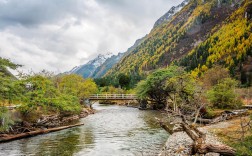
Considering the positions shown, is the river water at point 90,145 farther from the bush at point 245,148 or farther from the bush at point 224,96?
the bush at point 224,96

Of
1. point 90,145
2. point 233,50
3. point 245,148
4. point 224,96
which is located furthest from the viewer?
point 233,50

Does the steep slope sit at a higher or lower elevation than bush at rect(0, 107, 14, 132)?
higher

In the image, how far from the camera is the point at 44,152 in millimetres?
19141

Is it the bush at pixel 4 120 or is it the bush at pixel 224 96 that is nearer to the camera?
the bush at pixel 4 120

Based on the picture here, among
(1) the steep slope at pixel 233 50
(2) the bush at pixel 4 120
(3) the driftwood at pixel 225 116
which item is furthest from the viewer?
(1) the steep slope at pixel 233 50

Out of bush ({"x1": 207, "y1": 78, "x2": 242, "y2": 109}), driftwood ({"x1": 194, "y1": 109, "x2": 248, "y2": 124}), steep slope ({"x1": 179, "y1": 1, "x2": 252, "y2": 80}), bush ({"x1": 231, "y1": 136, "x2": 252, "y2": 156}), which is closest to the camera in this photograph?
bush ({"x1": 231, "y1": 136, "x2": 252, "y2": 156})

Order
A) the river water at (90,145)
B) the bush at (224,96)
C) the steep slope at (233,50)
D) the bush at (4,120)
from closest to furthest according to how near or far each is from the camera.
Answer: the river water at (90,145)
the bush at (4,120)
the bush at (224,96)
the steep slope at (233,50)

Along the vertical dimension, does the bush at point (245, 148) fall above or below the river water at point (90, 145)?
above

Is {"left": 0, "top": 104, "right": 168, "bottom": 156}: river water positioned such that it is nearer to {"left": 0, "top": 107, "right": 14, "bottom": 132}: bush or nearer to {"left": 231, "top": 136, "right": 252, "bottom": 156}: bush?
{"left": 0, "top": 107, "right": 14, "bottom": 132}: bush

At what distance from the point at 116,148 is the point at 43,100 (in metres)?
17.4

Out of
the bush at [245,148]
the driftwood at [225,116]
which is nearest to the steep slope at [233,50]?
the driftwood at [225,116]

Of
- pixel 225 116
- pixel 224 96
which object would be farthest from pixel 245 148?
pixel 224 96

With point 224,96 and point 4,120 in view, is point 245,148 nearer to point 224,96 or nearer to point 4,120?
point 4,120

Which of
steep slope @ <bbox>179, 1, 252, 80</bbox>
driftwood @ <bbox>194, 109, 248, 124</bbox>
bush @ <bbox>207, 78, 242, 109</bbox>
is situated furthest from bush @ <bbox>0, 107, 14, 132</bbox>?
steep slope @ <bbox>179, 1, 252, 80</bbox>
